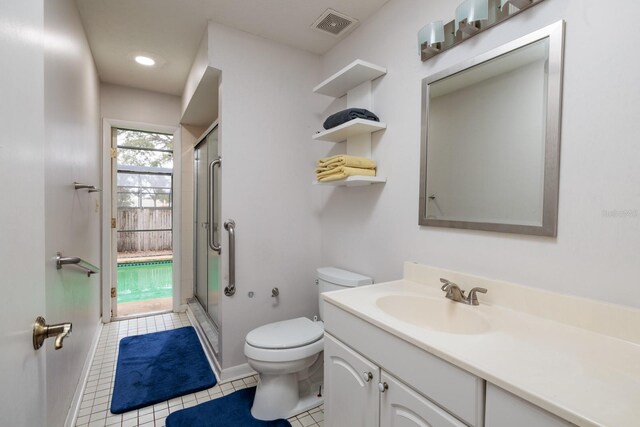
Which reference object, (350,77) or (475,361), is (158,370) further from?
(350,77)

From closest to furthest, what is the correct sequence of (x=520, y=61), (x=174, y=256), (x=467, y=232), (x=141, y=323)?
(x=520, y=61)
(x=467, y=232)
(x=141, y=323)
(x=174, y=256)

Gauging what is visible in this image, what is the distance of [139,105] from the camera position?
3.20 metres

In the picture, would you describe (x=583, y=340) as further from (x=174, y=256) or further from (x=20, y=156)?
(x=174, y=256)

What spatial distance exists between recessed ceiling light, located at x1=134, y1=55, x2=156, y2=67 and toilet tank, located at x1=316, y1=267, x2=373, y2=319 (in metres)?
2.28

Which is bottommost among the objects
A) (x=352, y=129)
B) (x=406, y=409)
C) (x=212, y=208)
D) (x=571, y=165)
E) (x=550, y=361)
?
(x=406, y=409)

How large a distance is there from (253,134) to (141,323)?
2337 millimetres

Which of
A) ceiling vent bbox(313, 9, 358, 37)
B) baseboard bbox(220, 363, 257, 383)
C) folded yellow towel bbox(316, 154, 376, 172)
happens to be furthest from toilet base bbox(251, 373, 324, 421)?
ceiling vent bbox(313, 9, 358, 37)

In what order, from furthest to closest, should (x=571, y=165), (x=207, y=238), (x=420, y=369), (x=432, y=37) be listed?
(x=207, y=238) → (x=432, y=37) → (x=571, y=165) → (x=420, y=369)

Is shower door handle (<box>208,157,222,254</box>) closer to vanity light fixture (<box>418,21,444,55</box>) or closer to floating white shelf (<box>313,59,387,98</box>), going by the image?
floating white shelf (<box>313,59,387,98</box>)

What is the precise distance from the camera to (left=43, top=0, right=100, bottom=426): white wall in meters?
1.29

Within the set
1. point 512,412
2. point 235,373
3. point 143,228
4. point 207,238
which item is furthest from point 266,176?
point 143,228

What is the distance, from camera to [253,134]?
215 centimetres

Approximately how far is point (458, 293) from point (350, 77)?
1.36 metres

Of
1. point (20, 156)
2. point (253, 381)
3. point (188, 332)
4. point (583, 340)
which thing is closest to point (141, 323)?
point (188, 332)
